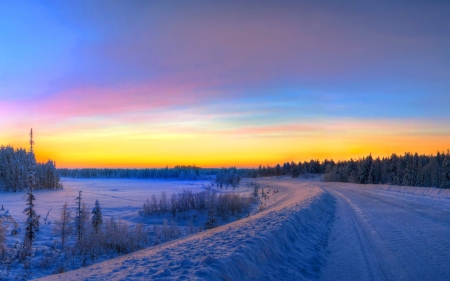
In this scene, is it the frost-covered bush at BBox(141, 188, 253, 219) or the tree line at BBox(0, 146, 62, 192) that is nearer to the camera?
the frost-covered bush at BBox(141, 188, 253, 219)

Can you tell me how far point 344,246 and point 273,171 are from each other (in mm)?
172188

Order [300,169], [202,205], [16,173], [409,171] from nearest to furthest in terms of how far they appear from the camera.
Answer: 1. [202,205]
2. [409,171]
3. [16,173]
4. [300,169]

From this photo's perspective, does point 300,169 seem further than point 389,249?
Yes

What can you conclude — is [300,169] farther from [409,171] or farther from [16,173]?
[16,173]

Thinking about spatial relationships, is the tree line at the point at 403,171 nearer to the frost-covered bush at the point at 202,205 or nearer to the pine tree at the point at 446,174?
the pine tree at the point at 446,174

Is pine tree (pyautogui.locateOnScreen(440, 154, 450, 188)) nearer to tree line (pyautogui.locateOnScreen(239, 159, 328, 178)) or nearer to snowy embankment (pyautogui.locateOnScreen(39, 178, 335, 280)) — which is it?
snowy embankment (pyautogui.locateOnScreen(39, 178, 335, 280))

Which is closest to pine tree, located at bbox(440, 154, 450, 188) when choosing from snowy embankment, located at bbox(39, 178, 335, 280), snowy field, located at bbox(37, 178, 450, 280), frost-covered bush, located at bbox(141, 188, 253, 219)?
Result: frost-covered bush, located at bbox(141, 188, 253, 219)

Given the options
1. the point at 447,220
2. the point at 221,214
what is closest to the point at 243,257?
the point at 447,220

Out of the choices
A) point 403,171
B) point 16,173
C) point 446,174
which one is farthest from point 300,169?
point 16,173

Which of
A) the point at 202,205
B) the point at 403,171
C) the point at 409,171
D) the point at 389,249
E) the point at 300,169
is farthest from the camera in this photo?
the point at 300,169

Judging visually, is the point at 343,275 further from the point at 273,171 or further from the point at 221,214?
the point at 273,171

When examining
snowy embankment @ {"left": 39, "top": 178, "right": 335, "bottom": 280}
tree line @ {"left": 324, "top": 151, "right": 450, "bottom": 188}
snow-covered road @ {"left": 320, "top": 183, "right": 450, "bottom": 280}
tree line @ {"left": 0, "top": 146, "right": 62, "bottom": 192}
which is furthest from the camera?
tree line @ {"left": 0, "top": 146, "right": 62, "bottom": 192}

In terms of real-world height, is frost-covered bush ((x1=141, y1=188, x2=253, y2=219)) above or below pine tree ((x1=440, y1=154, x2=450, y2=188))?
below

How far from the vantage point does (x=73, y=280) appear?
7.13 metres
